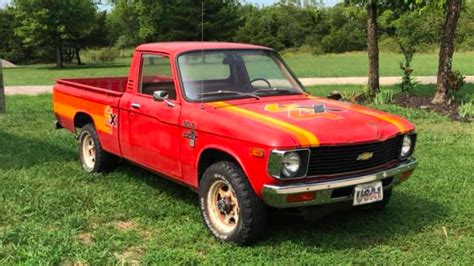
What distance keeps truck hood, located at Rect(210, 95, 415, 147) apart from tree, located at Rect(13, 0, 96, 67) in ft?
124

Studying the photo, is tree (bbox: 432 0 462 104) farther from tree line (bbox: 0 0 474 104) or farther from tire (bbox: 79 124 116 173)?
tire (bbox: 79 124 116 173)

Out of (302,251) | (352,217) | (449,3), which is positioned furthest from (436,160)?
(449,3)

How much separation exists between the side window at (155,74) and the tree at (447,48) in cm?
832

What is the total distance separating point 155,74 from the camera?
5.89 metres

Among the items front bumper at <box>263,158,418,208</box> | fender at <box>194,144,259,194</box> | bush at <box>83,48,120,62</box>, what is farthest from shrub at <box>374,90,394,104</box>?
bush at <box>83,48,120,62</box>

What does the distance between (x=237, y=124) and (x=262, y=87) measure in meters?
1.24

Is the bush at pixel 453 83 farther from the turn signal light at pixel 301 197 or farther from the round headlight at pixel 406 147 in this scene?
the turn signal light at pixel 301 197

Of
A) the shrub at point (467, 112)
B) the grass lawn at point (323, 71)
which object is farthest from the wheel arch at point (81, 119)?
the grass lawn at point (323, 71)

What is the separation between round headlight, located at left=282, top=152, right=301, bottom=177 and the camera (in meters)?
4.20

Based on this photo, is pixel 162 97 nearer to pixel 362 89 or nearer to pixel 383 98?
pixel 383 98

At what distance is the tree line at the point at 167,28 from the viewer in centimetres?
3378

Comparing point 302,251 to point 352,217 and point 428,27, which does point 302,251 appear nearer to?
point 352,217

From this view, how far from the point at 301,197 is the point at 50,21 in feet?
130

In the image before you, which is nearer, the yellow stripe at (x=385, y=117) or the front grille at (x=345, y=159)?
the front grille at (x=345, y=159)
